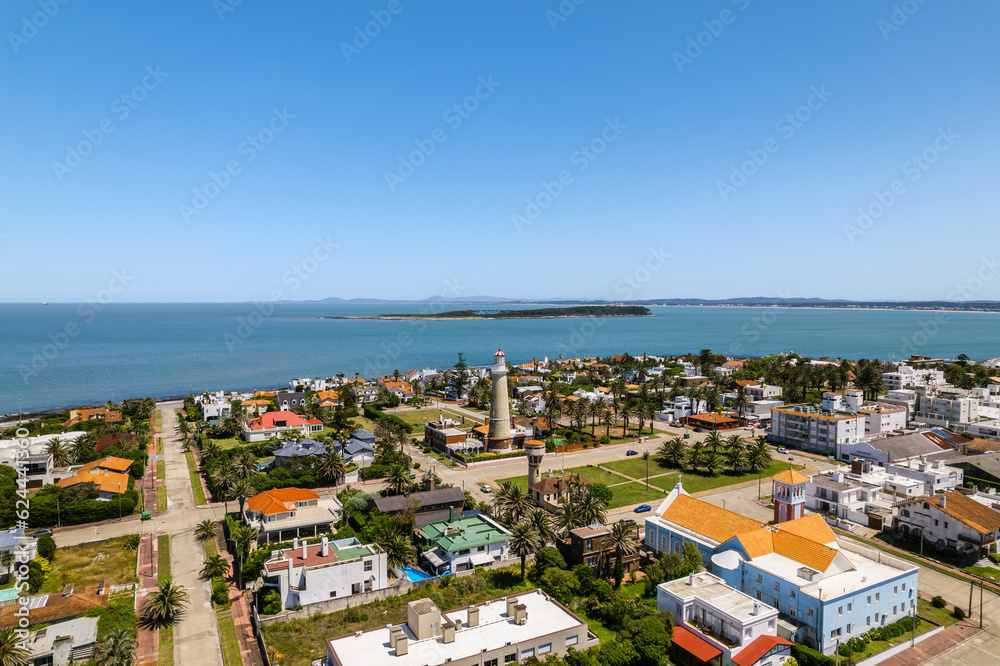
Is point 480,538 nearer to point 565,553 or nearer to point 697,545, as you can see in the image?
point 565,553

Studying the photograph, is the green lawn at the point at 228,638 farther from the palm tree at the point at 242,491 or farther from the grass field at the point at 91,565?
the palm tree at the point at 242,491

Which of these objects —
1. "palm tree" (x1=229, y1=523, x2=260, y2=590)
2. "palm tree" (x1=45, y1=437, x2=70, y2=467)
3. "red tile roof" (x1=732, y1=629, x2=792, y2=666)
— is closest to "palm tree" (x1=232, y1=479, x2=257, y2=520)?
"palm tree" (x1=229, y1=523, x2=260, y2=590)

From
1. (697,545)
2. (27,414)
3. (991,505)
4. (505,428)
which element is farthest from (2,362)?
(991,505)

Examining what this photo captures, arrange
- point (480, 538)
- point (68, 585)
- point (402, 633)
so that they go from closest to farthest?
point (402, 633) < point (68, 585) < point (480, 538)

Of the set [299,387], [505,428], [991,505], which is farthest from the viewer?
[299,387]

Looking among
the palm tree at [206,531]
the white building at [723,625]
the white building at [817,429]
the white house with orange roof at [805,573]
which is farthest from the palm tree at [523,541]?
the white building at [817,429]

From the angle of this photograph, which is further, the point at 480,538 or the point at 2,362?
the point at 2,362
